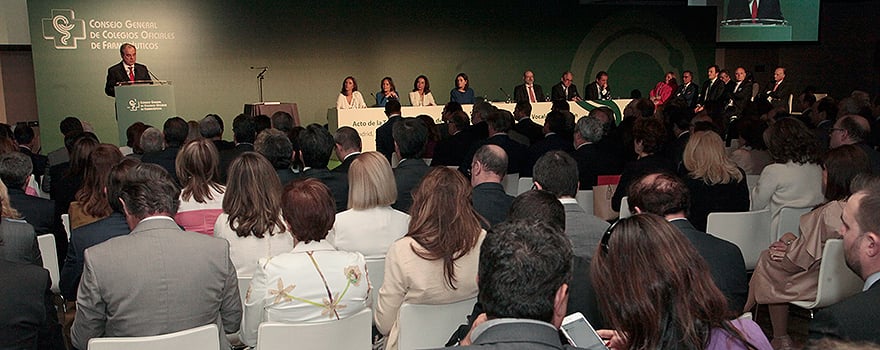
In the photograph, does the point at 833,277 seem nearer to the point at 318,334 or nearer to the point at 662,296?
the point at 662,296

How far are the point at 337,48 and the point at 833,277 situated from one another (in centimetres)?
1133

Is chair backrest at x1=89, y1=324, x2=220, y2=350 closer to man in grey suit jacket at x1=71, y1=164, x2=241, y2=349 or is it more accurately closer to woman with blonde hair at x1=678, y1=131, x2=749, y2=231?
man in grey suit jacket at x1=71, y1=164, x2=241, y2=349

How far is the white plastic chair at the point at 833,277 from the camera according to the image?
12.0ft

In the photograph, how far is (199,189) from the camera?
4352mm

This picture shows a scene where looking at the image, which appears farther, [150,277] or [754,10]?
[754,10]

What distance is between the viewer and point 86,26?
11727mm

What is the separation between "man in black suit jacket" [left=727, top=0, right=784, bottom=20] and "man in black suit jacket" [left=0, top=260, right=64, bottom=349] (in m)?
15.2

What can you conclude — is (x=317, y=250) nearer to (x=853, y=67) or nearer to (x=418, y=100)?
(x=418, y=100)

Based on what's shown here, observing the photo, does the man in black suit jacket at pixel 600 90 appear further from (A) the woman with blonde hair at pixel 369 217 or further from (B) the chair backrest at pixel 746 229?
(A) the woman with blonde hair at pixel 369 217

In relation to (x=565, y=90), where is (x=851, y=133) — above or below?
below

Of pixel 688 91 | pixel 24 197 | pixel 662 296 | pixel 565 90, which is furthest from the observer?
pixel 688 91

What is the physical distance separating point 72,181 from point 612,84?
13.2 meters

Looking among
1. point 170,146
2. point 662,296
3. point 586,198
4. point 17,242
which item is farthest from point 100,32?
point 662,296

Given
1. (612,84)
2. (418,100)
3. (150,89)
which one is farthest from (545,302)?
(612,84)
